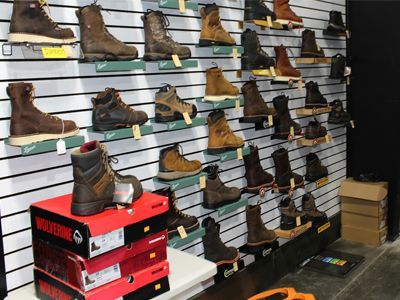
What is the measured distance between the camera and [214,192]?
10.0 ft

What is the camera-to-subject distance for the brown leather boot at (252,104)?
3.38 metres

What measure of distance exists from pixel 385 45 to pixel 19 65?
3.60 meters

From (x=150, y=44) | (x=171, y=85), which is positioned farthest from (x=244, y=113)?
(x=150, y=44)

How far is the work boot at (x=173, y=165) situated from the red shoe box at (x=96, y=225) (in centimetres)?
73

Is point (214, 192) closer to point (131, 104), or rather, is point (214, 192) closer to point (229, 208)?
point (229, 208)

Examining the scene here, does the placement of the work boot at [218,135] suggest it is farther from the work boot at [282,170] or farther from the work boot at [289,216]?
the work boot at [289,216]

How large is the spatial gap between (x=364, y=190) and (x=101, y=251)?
3.36 m

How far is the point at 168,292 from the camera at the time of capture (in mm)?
1984

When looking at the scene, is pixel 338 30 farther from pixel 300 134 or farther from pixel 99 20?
pixel 99 20

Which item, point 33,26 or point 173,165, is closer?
point 33,26

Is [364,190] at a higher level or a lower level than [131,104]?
lower

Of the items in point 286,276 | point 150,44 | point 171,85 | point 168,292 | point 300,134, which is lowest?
point 286,276

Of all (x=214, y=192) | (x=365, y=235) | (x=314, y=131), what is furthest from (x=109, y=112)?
(x=365, y=235)

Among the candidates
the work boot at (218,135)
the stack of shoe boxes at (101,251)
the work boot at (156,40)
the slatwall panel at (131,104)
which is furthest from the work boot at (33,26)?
the work boot at (218,135)
